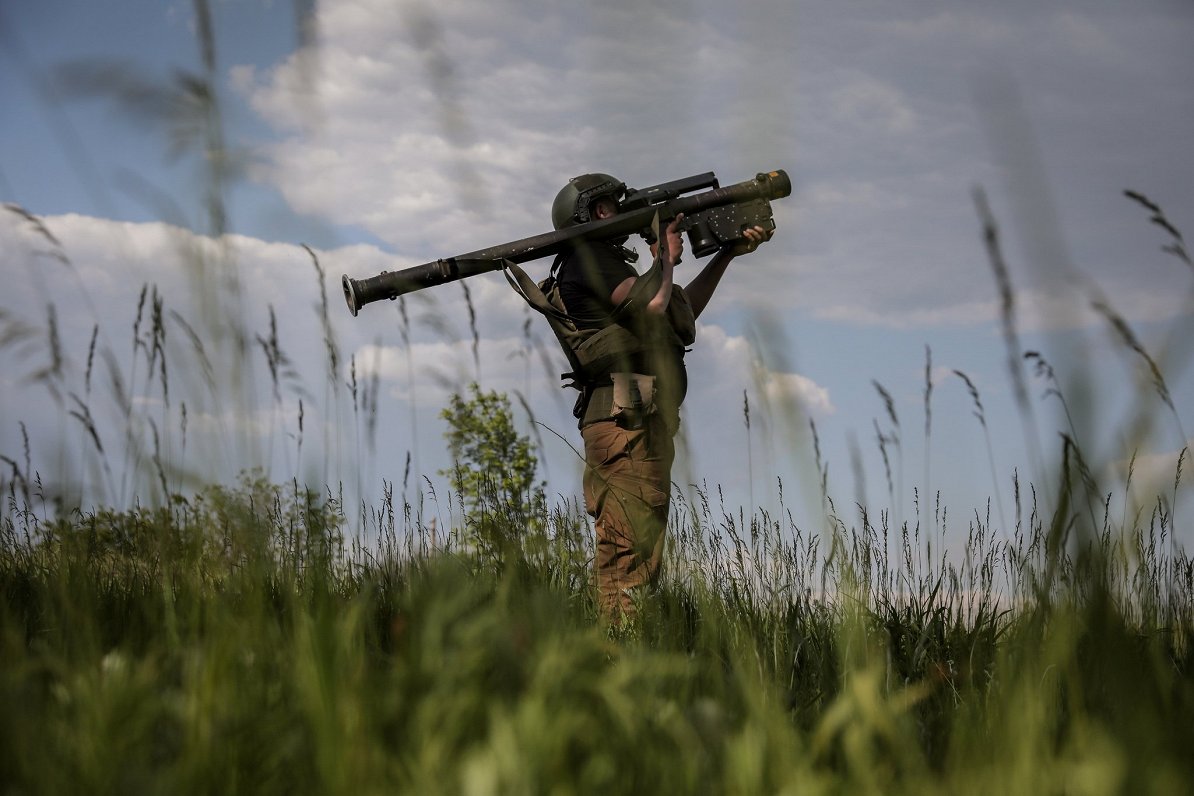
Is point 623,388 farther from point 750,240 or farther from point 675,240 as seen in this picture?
point 750,240

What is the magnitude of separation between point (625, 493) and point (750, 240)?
1.54 metres

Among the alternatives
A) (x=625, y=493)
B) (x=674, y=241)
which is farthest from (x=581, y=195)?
(x=625, y=493)

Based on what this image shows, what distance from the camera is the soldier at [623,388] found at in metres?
4.55

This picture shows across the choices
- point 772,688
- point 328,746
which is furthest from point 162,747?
point 772,688

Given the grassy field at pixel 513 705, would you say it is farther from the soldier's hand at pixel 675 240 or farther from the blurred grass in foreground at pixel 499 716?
the soldier's hand at pixel 675 240

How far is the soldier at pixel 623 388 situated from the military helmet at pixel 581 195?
0.78 ft

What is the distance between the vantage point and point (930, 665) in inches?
126

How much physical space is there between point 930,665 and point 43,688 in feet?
8.17

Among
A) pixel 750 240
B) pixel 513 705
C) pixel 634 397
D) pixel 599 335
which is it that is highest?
pixel 750 240

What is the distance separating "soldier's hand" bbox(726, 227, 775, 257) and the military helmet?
2.18 ft

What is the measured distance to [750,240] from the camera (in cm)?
522

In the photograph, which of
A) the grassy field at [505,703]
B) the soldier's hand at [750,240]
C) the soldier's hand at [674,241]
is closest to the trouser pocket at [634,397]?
the soldier's hand at [674,241]

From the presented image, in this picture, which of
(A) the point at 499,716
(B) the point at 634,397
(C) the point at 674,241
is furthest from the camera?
(C) the point at 674,241

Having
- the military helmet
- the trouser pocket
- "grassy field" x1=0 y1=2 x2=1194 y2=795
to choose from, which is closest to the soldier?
the trouser pocket
